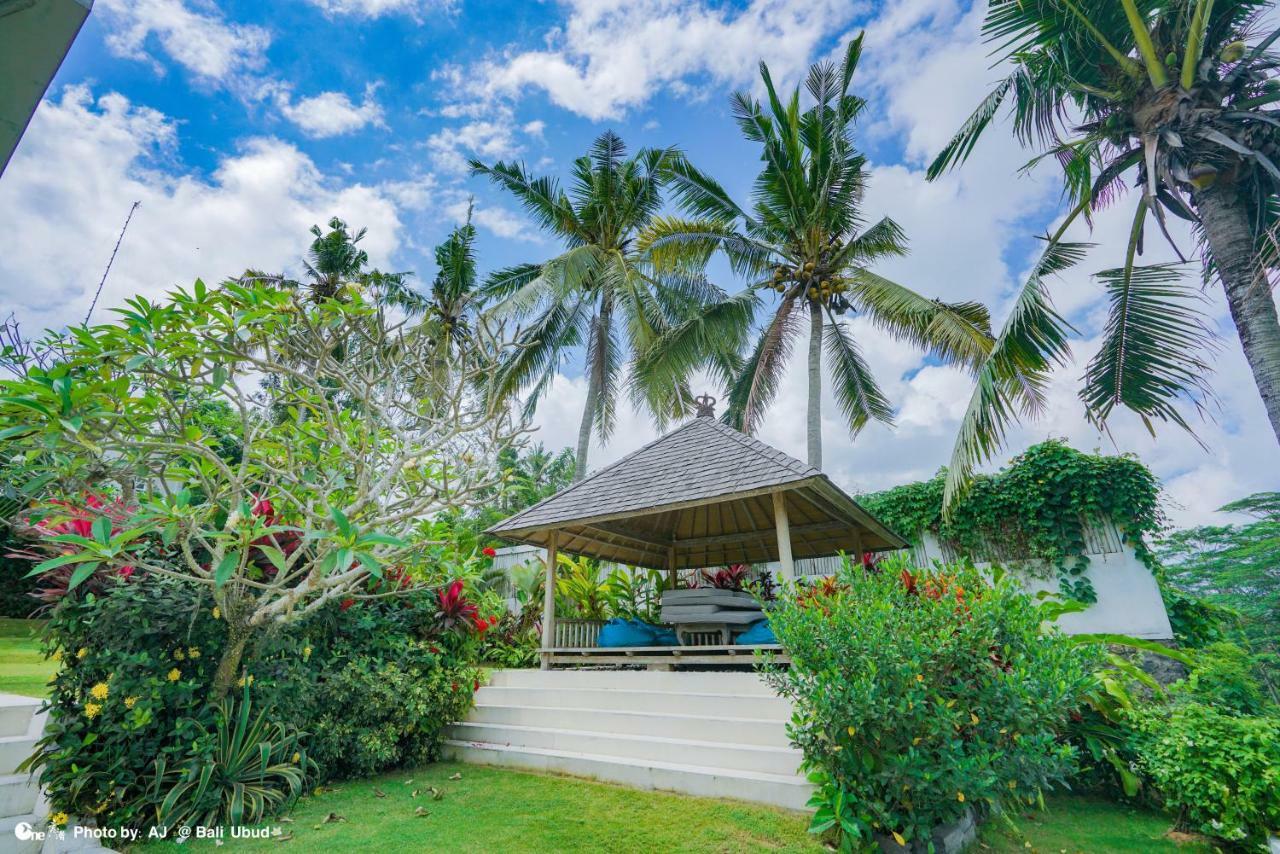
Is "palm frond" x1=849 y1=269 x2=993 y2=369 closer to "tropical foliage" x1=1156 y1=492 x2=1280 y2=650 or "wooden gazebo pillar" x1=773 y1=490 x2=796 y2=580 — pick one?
"wooden gazebo pillar" x1=773 y1=490 x2=796 y2=580

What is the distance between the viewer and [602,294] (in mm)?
14852

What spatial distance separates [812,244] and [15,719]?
513 inches

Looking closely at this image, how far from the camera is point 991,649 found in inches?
137

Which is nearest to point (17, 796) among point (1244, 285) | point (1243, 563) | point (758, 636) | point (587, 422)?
point (758, 636)

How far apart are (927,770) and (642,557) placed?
714 cm

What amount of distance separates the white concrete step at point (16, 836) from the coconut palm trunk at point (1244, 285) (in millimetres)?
10000

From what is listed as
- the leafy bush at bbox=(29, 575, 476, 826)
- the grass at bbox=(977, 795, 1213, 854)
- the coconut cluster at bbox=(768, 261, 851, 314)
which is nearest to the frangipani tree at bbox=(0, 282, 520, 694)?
the leafy bush at bbox=(29, 575, 476, 826)

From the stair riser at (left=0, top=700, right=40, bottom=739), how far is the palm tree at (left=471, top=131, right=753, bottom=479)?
1022 centimetres

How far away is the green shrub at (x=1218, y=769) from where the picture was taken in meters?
3.54

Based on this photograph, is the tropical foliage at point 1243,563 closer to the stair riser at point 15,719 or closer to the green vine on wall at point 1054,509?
the green vine on wall at point 1054,509

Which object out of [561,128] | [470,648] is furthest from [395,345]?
[561,128]

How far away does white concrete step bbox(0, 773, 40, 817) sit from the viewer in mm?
3709

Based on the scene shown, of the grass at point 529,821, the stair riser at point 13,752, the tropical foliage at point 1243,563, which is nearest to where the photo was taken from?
the grass at point 529,821

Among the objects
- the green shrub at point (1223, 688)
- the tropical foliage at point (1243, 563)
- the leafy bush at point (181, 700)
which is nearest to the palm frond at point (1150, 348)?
the green shrub at point (1223, 688)
